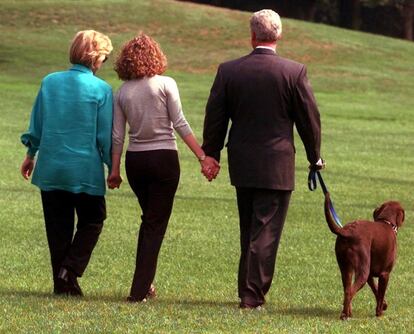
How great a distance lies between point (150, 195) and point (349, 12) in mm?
59506

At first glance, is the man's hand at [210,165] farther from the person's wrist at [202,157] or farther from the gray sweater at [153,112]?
the gray sweater at [153,112]

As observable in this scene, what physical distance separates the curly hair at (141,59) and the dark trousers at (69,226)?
3.05 ft

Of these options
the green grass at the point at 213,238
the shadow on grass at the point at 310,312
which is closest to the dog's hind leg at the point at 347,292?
the green grass at the point at 213,238

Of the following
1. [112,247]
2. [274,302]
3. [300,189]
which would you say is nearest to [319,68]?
[300,189]

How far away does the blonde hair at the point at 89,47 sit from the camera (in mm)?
9156

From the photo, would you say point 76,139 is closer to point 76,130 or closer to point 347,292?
point 76,130

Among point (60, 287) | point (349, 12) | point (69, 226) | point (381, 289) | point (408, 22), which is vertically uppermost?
point (381, 289)

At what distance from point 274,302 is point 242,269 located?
2.00 feet

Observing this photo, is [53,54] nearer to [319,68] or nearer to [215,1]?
[319,68]

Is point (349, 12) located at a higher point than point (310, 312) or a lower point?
lower

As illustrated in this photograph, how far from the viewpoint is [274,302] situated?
980 cm

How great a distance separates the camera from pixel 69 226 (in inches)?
374

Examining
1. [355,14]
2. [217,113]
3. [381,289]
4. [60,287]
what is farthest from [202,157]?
[355,14]

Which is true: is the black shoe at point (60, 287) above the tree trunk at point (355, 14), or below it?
above
